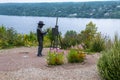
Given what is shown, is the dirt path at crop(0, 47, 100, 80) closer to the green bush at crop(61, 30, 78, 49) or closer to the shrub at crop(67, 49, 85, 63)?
the shrub at crop(67, 49, 85, 63)

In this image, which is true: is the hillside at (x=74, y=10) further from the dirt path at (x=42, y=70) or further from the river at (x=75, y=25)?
the dirt path at (x=42, y=70)

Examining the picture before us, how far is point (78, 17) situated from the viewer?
67.1m

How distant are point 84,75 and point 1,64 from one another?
3.08 meters

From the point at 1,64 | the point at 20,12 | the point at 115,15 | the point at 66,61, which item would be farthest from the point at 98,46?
the point at 20,12

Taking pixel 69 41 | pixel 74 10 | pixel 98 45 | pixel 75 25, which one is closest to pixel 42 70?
pixel 98 45

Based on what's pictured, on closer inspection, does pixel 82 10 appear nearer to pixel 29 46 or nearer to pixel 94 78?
pixel 29 46

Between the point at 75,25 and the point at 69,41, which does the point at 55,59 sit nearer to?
the point at 69,41

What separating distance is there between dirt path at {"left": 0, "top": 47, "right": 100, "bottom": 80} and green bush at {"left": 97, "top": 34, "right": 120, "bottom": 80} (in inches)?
14.6

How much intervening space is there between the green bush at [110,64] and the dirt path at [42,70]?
37 cm

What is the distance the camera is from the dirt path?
9.84 m

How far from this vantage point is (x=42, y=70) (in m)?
10.7

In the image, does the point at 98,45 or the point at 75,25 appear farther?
the point at 75,25

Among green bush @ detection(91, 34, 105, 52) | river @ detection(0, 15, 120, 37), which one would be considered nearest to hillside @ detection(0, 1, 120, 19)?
river @ detection(0, 15, 120, 37)

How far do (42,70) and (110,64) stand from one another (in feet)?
7.20
